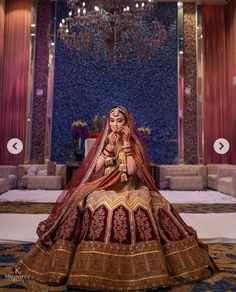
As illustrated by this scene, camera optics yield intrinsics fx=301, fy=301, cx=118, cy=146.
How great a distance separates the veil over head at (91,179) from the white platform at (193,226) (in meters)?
0.93

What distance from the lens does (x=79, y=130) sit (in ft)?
27.5

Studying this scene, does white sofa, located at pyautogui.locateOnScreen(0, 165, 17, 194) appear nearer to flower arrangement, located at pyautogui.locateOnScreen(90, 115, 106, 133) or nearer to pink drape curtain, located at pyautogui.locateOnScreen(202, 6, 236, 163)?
flower arrangement, located at pyautogui.locateOnScreen(90, 115, 106, 133)

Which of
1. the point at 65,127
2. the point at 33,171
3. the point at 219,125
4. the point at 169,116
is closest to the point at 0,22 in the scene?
the point at 65,127

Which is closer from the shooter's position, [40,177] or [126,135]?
[126,135]

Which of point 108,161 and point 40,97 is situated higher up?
point 40,97

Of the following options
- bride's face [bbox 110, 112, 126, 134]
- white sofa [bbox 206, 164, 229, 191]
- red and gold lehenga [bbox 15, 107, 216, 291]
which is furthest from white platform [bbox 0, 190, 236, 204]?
bride's face [bbox 110, 112, 126, 134]

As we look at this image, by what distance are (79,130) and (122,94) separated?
1741 millimetres

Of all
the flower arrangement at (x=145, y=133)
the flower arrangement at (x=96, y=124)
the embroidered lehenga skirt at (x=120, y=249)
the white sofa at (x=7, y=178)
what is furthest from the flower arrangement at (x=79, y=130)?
the embroidered lehenga skirt at (x=120, y=249)

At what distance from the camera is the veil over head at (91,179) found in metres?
2.26

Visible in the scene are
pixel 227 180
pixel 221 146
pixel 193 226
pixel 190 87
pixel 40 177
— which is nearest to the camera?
pixel 193 226

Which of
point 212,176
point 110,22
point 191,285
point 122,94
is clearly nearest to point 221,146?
point 212,176

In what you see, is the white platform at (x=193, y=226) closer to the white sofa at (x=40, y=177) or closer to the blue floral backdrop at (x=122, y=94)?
the white sofa at (x=40, y=177)

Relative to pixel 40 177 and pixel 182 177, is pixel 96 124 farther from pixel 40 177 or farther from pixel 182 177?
pixel 182 177

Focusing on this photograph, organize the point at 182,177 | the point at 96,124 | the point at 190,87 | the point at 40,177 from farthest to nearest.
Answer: the point at 190,87 → the point at 96,124 → the point at 182,177 → the point at 40,177
